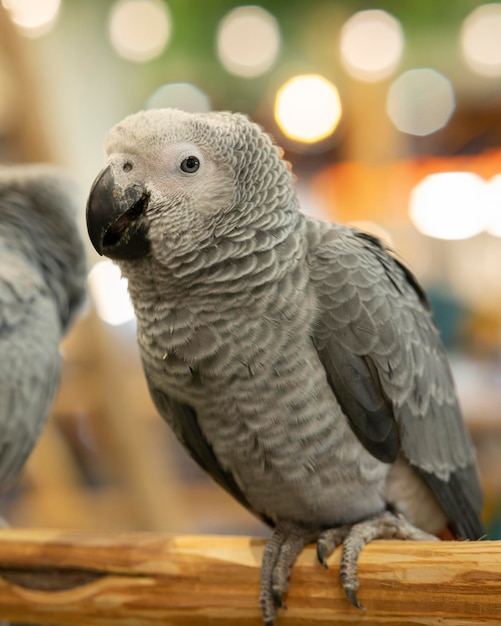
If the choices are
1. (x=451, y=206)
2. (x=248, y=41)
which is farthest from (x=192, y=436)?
(x=248, y=41)

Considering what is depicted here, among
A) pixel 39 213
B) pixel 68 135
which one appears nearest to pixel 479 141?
pixel 68 135

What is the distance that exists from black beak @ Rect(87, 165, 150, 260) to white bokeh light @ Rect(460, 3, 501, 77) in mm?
2076

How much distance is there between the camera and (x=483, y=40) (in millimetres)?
2484

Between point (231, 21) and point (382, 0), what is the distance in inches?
21.9

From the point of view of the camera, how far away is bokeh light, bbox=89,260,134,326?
1.76 metres

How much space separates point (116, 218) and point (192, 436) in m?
0.38

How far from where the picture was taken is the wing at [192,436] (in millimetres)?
986

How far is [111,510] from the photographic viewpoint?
221 centimetres

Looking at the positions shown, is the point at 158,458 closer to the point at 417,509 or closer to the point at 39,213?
the point at 39,213

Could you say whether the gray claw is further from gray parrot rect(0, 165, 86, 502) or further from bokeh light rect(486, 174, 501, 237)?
bokeh light rect(486, 174, 501, 237)

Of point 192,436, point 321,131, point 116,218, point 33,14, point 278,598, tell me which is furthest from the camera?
point 321,131

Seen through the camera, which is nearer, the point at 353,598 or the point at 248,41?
the point at 353,598

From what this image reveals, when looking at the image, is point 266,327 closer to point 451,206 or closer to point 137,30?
point 451,206

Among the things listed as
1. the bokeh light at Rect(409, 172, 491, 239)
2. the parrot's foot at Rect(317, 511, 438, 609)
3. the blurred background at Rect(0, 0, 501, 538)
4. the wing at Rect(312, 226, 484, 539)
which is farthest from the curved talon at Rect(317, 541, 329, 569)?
the bokeh light at Rect(409, 172, 491, 239)
